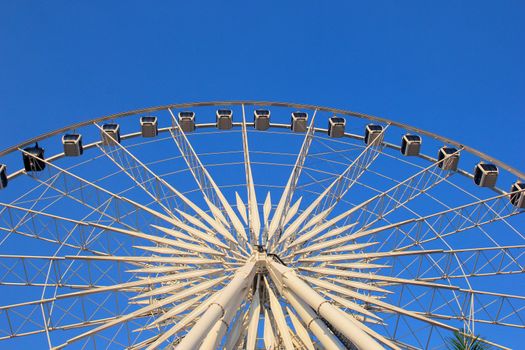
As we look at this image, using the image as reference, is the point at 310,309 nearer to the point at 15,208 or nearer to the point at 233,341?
the point at 233,341

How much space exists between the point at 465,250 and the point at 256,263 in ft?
29.7

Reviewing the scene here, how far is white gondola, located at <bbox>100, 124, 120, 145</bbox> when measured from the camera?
91.2 feet

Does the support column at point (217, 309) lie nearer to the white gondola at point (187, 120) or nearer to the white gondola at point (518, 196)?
the white gondola at point (187, 120)

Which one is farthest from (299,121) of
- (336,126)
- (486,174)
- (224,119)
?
(486,174)

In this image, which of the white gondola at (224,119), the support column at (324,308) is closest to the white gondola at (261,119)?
the white gondola at (224,119)

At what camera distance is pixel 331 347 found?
16.8 m

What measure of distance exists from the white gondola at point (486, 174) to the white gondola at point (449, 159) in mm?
1175

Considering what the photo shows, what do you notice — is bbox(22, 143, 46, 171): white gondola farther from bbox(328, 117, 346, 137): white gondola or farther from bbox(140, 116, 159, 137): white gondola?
bbox(328, 117, 346, 137): white gondola

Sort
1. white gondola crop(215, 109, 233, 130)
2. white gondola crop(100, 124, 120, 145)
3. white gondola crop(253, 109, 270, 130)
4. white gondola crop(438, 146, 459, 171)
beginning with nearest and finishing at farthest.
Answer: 1. white gondola crop(100, 124, 120, 145)
2. white gondola crop(438, 146, 459, 171)
3. white gondola crop(215, 109, 233, 130)
4. white gondola crop(253, 109, 270, 130)

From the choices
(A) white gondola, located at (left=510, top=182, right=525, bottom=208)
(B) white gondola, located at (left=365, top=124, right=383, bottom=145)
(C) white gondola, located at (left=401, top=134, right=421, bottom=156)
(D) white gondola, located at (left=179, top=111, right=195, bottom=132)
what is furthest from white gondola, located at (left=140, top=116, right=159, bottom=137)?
(A) white gondola, located at (left=510, top=182, right=525, bottom=208)

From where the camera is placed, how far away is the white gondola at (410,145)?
29672mm

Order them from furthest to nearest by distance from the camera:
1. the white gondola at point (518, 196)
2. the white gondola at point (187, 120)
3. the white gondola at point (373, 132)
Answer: the white gondola at point (187, 120) < the white gondola at point (373, 132) < the white gondola at point (518, 196)

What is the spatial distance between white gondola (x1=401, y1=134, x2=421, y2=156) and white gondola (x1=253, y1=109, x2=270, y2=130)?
6785 mm

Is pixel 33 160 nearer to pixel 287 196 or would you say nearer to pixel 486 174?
pixel 287 196
